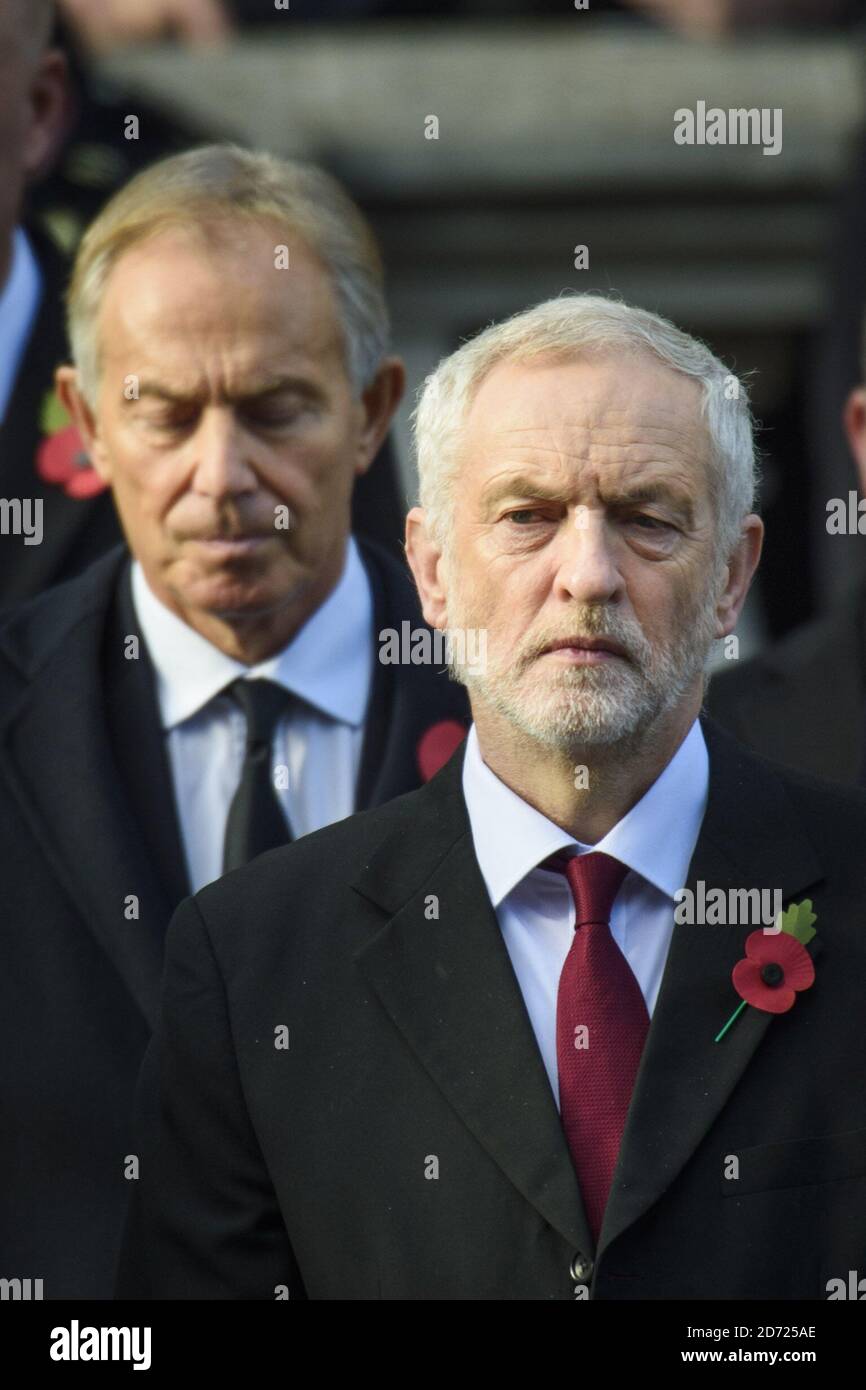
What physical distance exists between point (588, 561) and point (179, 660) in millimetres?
1004

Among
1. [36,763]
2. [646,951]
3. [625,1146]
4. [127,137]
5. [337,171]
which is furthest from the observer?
[337,171]

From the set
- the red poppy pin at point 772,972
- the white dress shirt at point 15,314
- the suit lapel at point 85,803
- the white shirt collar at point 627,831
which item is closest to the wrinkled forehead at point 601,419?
the white shirt collar at point 627,831

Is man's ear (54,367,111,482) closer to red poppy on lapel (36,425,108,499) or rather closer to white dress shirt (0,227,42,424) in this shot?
red poppy on lapel (36,425,108,499)

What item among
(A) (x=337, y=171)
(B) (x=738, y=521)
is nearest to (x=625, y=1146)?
(B) (x=738, y=521)

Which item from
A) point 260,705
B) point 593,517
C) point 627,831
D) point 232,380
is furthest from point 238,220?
point 627,831

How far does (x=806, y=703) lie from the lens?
367 centimetres

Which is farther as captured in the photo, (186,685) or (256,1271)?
(186,685)

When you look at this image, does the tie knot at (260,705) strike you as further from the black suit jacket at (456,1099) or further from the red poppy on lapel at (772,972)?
the red poppy on lapel at (772,972)

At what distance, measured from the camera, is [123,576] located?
142 inches

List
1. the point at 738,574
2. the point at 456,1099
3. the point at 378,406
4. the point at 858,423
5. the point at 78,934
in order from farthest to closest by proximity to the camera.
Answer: the point at 858,423, the point at 378,406, the point at 78,934, the point at 738,574, the point at 456,1099

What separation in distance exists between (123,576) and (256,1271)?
4.36 ft

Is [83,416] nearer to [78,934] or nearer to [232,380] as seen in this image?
[232,380]

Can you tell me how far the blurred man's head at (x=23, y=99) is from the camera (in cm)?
379

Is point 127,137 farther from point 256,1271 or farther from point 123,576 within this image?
point 256,1271
